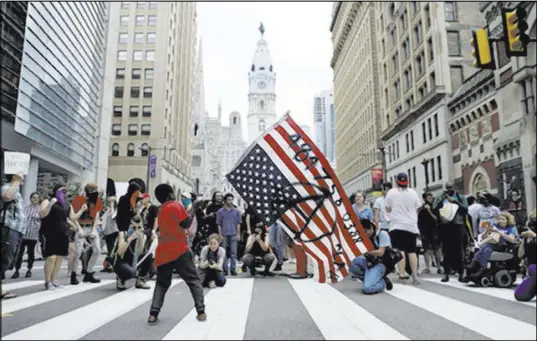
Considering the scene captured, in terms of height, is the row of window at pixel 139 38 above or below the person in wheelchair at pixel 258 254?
above

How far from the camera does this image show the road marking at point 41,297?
5.17 metres

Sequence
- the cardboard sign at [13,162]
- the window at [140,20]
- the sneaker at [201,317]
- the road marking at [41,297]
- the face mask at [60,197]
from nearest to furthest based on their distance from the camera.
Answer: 1. the sneaker at [201,317]
2. the road marking at [41,297]
3. the cardboard sign at [13,162]
4. the face mask at [60,197]
5. the window at [140,20]

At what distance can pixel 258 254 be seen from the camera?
29.8 feet

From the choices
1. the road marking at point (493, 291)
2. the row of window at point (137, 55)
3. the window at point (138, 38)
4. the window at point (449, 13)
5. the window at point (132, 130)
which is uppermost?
the window at point (138, 38)

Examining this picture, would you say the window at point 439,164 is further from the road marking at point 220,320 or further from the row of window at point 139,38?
the row of window at point 139,38

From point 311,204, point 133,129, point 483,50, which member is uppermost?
point 133,129

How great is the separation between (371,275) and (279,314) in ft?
7.53

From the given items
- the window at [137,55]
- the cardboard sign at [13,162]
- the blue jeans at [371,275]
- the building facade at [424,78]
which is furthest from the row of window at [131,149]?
the blue jeans at [371,275]

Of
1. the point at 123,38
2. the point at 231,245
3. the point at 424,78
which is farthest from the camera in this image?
the point at 123,38

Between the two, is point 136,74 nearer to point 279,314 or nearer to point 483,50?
point 483,50

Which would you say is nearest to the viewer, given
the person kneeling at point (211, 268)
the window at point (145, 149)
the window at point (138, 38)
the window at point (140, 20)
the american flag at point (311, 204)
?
the american flag at point (311, 204)

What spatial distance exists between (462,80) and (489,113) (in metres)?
7.64

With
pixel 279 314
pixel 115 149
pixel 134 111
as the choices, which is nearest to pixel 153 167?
pixel 115 149

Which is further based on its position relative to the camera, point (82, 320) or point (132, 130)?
point (132, 130)
